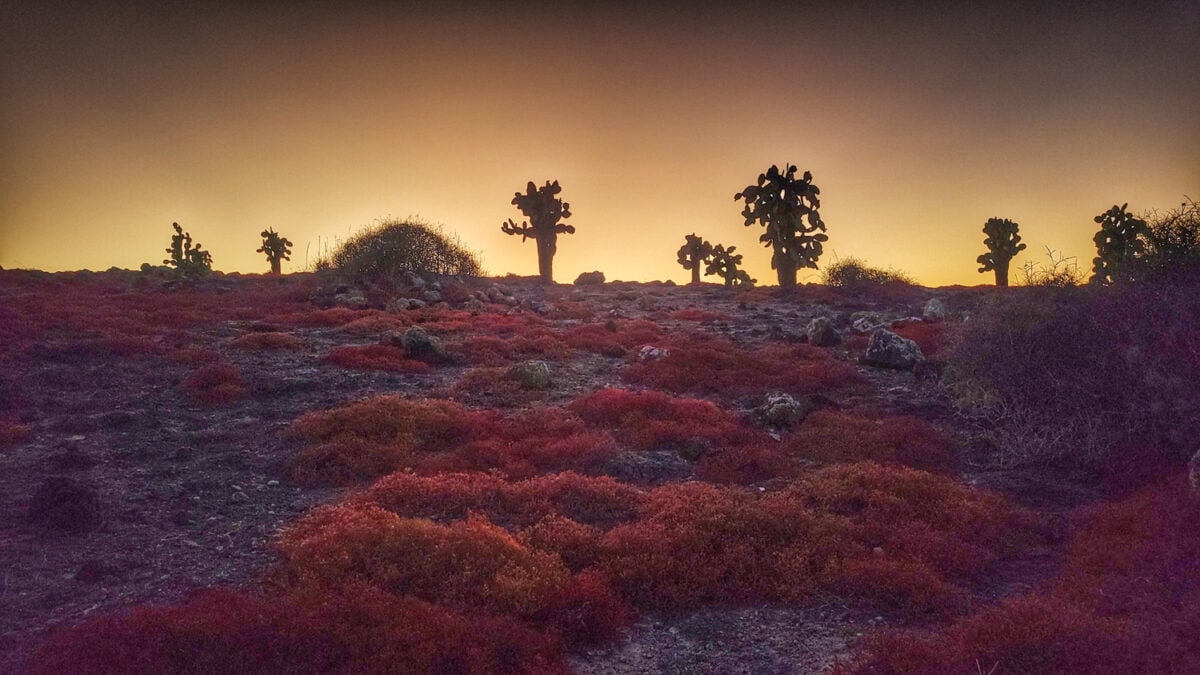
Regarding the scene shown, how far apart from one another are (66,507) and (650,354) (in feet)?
64.2

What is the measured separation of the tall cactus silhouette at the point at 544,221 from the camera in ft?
212

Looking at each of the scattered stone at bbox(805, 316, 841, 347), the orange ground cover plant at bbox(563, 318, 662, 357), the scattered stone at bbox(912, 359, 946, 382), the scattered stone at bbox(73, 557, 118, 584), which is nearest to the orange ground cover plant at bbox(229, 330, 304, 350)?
the orange ground cover plant at bbox(563, 318, 662, 357)

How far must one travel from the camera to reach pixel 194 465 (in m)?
15.1

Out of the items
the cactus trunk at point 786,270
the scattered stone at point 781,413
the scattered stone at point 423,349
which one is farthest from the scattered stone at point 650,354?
the cactus trunk at point 786,270

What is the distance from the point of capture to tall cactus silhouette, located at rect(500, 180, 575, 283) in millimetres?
64750

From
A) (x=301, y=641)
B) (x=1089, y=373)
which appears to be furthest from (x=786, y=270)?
(x=301, y=641)

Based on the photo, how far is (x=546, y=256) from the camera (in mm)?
66250

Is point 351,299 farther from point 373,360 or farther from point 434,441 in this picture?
point 434,441

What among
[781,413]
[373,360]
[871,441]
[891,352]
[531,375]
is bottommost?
[871,441]

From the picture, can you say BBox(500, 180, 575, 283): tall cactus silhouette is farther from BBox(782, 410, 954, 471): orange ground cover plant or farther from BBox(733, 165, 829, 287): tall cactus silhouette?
BBox(782, 410, 954, 471): orange ground cover plant

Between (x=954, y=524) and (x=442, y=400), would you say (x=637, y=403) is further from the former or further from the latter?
(x=954, y=524)

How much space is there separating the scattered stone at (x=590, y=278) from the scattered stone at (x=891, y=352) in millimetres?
43914

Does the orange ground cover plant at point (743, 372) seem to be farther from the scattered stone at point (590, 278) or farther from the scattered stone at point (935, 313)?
the scattered stone at point (590, 278)

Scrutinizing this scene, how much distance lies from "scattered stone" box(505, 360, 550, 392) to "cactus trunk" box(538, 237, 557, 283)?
42.4m
